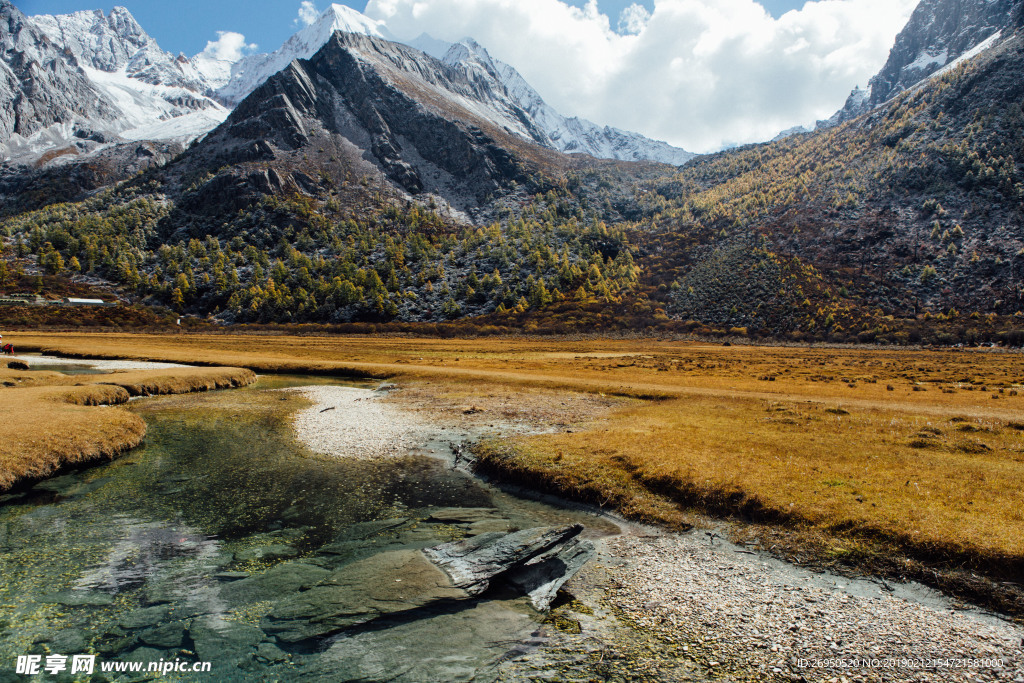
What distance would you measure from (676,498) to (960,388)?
47.7m

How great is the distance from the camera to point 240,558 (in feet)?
50.3

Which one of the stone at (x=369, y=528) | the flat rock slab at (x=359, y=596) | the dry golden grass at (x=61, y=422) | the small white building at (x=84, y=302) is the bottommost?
the stone at (x=369, y=528)

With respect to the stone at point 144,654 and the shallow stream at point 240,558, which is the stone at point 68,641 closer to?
the shallow stream at point 240,558

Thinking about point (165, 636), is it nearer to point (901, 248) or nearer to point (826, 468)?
point (826, 468)

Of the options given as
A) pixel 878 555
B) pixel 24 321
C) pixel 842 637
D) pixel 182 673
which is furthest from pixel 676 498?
pixel 24 321

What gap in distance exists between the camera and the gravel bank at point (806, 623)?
1057cm

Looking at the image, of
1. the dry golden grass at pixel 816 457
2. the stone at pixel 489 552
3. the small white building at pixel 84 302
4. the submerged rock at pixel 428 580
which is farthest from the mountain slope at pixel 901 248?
the small white building at pixel 84 302

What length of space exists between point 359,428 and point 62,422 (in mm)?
16329

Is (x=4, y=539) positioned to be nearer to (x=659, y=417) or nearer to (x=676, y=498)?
(x=676, y=498)

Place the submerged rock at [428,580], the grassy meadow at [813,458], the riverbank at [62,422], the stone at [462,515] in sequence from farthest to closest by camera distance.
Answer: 1. the riverbank at [62,422]
2. the stone at [462,515]
3. the grassy meadow at [813,458]
4. the submerged rock at [428,580]

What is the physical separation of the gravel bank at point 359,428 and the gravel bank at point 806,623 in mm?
18234

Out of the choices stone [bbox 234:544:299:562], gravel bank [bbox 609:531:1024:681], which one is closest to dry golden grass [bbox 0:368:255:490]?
stone [bbox 234:544:299:562]

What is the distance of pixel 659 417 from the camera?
34.2 m

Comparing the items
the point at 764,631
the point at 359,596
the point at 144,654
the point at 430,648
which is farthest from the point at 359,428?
the point at 764,631
